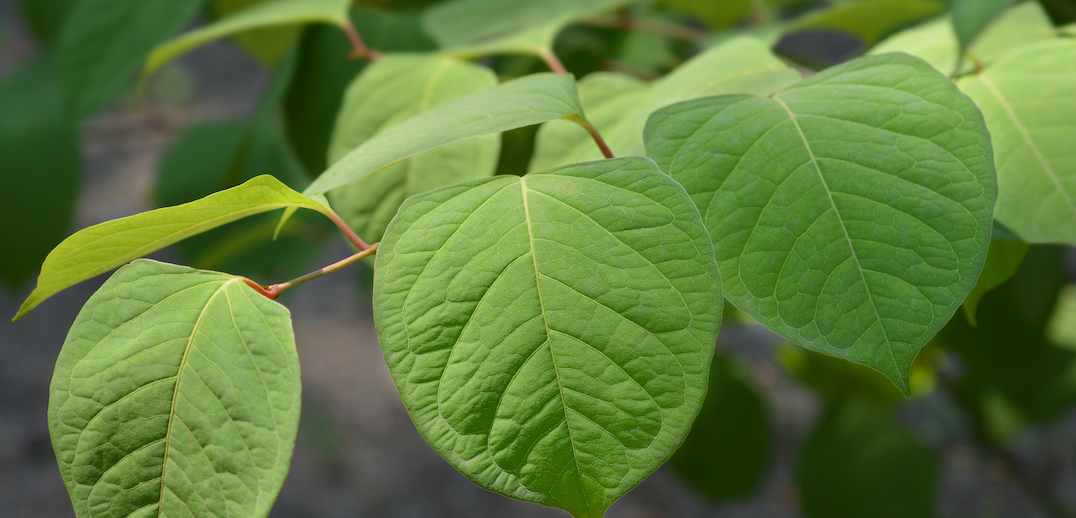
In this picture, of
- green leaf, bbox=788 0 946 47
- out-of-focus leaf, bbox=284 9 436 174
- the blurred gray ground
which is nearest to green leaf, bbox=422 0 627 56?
out-of-focus leaf, bbox=284 9 436 174

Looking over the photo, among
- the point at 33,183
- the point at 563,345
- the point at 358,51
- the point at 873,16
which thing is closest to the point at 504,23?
the point at 358,51

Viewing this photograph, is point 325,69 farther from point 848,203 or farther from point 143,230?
point 848,203

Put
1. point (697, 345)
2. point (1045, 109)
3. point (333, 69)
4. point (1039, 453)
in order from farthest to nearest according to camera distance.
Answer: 1. point (1039, 453)
2. point (333, 69)
3. point (1045, 109)
4. point (697, 345)

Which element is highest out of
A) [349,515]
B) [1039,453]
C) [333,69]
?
[333,69]

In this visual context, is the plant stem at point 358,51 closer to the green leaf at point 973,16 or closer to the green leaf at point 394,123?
the green leaf at point 394,123

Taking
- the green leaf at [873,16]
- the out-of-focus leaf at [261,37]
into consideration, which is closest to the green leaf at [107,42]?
the out-of-focus leaf at [261,37]

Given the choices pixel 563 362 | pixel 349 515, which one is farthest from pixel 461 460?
pixel 349 515

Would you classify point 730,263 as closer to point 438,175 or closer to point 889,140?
point 889,140
